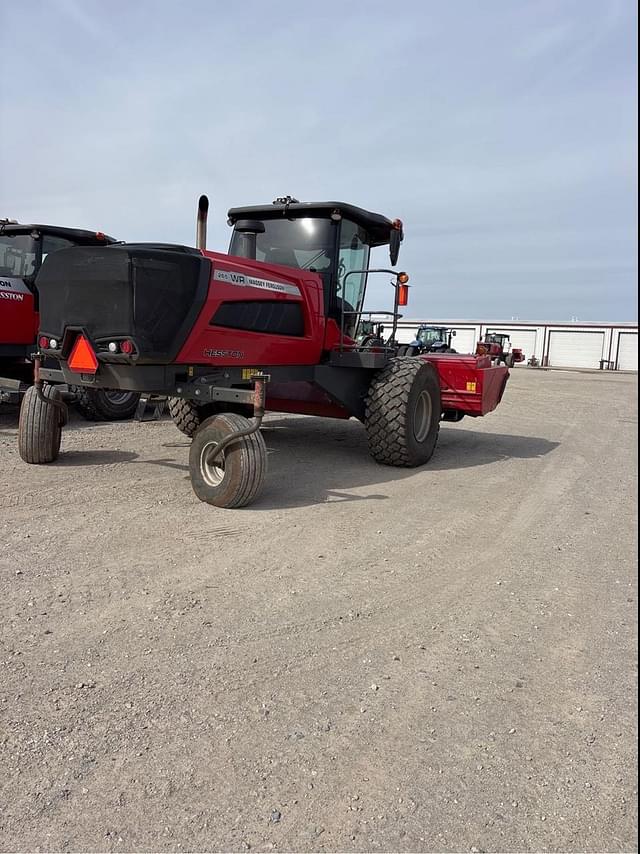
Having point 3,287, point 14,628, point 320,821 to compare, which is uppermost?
point 3,287

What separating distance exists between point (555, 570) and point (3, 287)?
7232mm

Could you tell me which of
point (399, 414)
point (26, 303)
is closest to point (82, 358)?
point (399, 414)

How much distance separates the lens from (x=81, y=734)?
2.34 m

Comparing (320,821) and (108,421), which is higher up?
(108,421)

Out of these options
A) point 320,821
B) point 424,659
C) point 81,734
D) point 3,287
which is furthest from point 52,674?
point 3,287

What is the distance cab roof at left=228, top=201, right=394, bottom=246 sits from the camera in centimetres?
659

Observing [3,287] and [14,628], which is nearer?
[14,628]

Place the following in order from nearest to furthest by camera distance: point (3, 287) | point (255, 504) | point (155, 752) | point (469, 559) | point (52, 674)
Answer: point (155, 752) < point (52, 674) < point (469, 559) < point (255, 504) < point (3, 287)

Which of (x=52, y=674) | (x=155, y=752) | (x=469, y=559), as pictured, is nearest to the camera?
(x=155, y=752)

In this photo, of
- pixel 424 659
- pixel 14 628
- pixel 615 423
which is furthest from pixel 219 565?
pixel 615 423

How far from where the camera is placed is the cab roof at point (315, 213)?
259 inches

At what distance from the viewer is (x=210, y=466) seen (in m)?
5.41

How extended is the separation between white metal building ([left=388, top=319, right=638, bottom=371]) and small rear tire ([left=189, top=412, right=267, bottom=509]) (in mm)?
39997

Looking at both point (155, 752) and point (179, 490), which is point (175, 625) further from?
point (179, 490)
